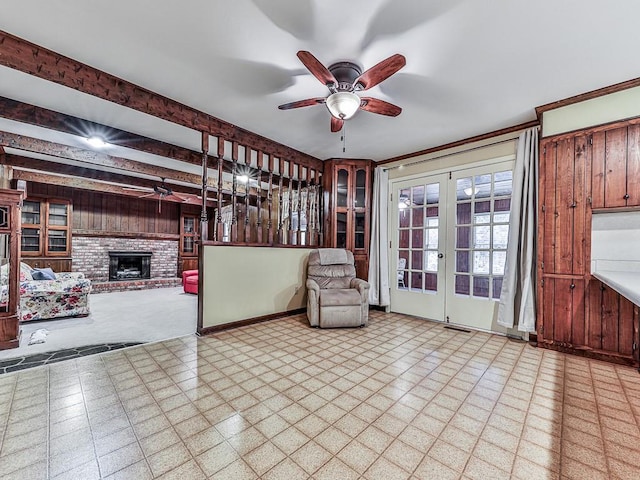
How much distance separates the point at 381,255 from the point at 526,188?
2.08 meters

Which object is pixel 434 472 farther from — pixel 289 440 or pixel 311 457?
pixel 289 440

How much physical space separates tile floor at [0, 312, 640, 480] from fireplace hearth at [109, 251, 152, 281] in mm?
5642

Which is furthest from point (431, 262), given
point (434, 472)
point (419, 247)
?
point (434, 472)

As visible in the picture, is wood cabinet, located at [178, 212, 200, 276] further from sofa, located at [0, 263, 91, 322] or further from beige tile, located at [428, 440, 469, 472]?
beige tile, located at [428, 440, 469, 472]

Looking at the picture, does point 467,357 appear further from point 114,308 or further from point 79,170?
point 79,170

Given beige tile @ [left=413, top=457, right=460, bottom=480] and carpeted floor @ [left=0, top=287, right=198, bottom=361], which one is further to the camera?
carpeted floor @ [left=0, top=287, right=198, bottom=361]

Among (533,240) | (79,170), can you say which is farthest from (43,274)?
(533,240)

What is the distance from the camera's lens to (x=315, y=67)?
1991 mm

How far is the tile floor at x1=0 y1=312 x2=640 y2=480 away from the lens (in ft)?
4.50

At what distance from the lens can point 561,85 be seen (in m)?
2.60

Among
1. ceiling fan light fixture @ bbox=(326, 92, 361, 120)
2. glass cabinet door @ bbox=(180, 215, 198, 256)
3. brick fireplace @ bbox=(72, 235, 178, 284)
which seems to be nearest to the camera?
ceiling fan light fixture @ bbox=(326, 92, 361, 120)

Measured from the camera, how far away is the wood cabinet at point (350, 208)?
4785 mm

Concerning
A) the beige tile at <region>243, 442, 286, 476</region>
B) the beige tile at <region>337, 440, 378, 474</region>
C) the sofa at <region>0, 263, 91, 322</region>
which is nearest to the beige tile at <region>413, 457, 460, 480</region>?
the beige tile at <region>337, 440, 378, 474</region>

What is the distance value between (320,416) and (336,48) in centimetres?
255
